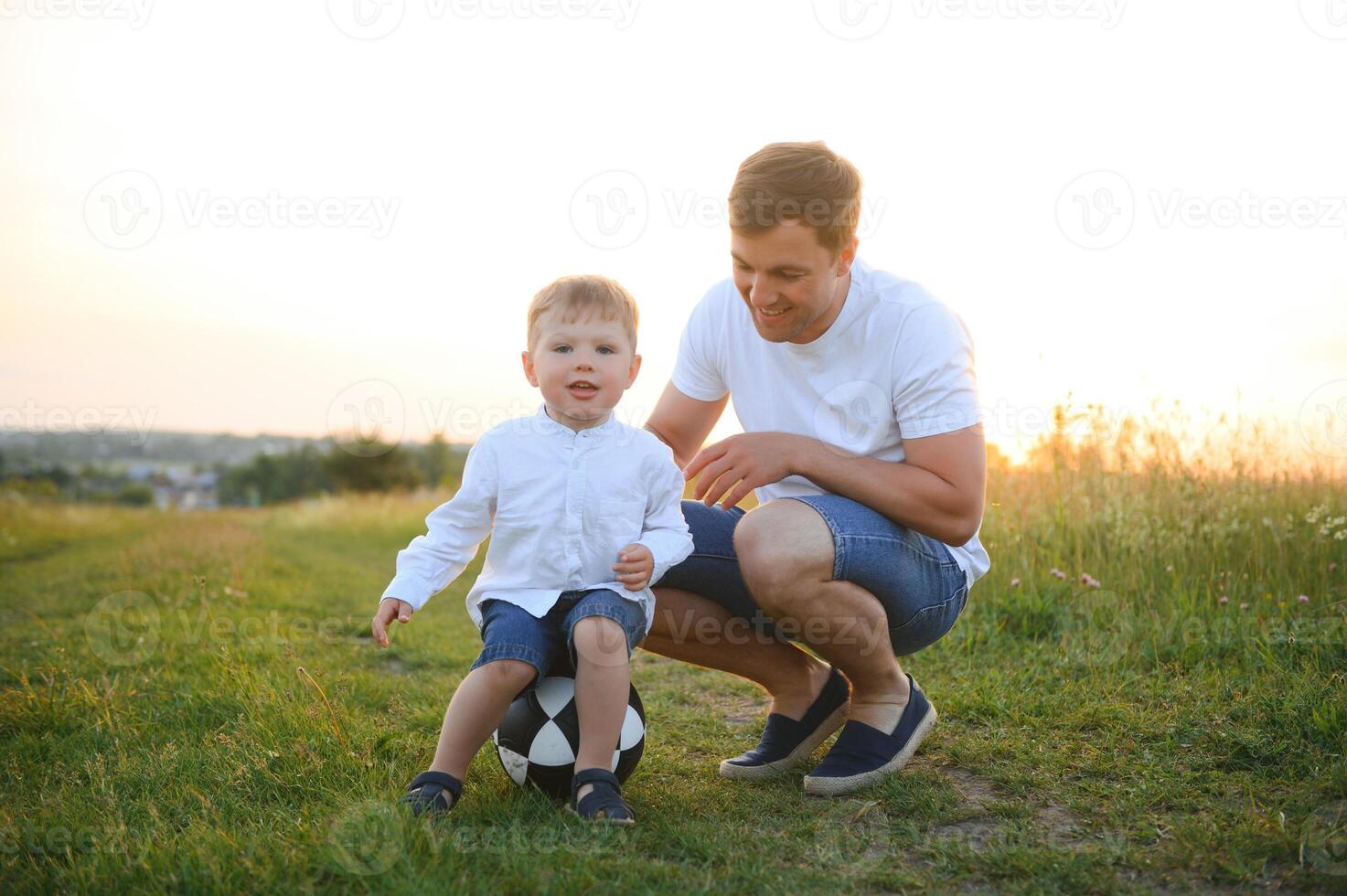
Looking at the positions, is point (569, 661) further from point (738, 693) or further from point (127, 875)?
point (738, 693)

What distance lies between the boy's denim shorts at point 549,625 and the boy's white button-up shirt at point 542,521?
0.03 m

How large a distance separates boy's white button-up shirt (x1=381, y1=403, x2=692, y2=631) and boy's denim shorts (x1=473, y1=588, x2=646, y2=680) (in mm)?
29

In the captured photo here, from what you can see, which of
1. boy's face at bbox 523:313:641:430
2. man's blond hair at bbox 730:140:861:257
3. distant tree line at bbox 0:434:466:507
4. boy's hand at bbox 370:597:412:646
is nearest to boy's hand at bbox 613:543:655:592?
boy's face at bbox 523:313:641:430

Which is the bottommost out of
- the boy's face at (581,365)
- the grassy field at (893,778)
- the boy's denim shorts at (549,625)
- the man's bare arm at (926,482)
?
the grassy field at (893,778)

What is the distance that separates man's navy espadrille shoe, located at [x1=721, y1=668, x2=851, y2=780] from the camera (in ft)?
9.87

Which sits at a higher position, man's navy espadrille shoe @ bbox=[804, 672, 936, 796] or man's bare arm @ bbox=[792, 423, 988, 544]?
man's bare arm @ bbox=[792, 423, 988, 544]

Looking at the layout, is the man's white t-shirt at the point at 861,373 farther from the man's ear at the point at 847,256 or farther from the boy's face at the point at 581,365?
the boy's face at the point at 581,365

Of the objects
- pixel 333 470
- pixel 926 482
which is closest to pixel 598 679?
pixel 926 482

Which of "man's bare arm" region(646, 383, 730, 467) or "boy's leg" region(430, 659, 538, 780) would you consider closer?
"boy's leg" region(430, 659, 538, 780)

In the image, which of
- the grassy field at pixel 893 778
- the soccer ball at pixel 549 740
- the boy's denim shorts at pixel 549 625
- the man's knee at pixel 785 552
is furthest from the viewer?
the man's knee at pixel 785 552

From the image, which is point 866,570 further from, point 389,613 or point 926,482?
point 389,613

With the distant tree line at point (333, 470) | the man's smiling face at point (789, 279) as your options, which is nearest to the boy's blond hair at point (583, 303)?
the man's smiling face at point (789, 279)

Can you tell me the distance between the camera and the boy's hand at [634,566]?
262 cm

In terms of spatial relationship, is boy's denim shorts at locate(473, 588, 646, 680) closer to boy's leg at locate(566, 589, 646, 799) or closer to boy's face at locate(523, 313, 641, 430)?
boy's leg at locate(566, 589, 646, 799)
